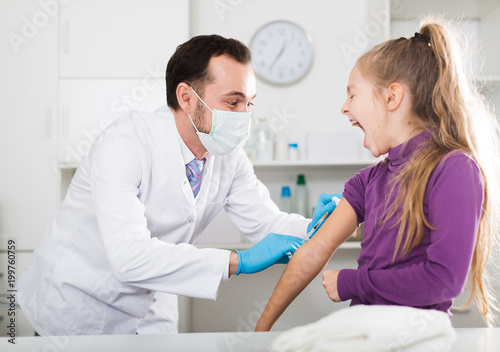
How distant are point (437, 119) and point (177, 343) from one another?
64cm

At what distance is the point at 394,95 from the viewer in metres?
0.96

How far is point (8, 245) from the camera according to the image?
7.38ft

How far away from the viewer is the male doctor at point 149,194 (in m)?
1.32

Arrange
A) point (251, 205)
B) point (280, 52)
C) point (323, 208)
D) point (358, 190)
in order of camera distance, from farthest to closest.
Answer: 1. point (280, 52)
2. point (251, 205)
3. point (323, 208)
4. point (358, 190)

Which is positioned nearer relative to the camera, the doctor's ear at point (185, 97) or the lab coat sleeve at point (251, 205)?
the doctor's ear at point (185, 97)

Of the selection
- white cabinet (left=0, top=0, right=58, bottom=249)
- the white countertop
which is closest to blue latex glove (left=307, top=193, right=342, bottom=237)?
the white countertop

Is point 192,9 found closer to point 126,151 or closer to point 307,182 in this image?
point 307,182

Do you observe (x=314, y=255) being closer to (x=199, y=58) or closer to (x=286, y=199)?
(x=199, y=58)

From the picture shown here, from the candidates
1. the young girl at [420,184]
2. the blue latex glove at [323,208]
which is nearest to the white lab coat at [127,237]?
the blue latex glove at [323,208]

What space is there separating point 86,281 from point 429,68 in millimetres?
1103

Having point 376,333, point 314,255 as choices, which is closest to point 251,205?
point 314,255

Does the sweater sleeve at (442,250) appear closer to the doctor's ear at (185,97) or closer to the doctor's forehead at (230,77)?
the doctor's forehead at (230,77)

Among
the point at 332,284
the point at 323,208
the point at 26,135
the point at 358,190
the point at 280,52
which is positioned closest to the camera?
the point at 332,284

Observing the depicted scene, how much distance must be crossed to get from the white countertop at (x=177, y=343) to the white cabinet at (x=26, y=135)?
5.38 ft
